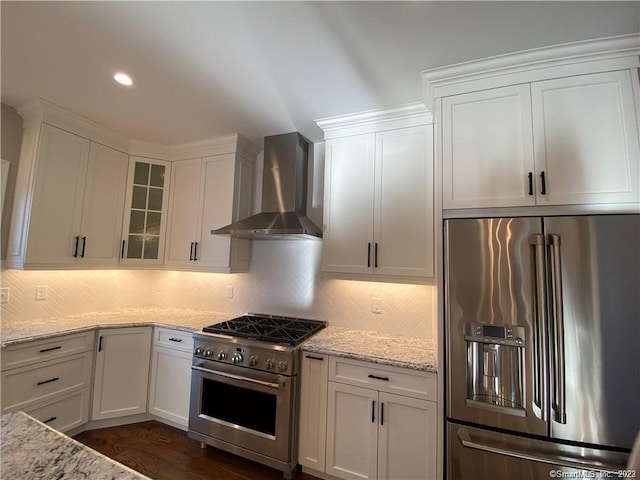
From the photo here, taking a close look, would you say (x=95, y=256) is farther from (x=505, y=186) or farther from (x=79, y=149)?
(x=505, y=186)

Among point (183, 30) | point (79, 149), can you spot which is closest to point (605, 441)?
point (183, 30)

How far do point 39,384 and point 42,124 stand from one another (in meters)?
2.02

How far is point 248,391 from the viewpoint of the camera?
6.97 ft

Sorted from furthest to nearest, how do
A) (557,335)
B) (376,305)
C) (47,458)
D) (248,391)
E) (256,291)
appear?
(256,291), (376,305), (248,391), (557,335), (47,458)

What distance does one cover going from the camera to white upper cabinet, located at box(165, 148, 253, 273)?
2842mm

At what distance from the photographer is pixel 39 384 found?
6.95 feet

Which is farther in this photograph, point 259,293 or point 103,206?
point 259,293

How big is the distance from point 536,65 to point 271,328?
252 cm

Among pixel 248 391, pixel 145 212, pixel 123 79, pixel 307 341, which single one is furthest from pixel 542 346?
pixel 145 212

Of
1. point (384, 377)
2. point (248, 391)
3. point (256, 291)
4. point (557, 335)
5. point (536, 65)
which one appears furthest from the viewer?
point (256, 291)

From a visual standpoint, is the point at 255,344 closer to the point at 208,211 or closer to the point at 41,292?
the point at 208,211

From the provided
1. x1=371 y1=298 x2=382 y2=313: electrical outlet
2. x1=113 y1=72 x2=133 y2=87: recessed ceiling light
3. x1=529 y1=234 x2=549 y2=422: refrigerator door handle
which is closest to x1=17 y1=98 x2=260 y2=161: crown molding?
x1=113 y1=72 x2=133 y2=87: recessed ceiling light

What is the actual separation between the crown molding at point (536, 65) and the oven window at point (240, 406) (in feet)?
7.88

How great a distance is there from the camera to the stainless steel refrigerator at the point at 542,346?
4.33 ft
